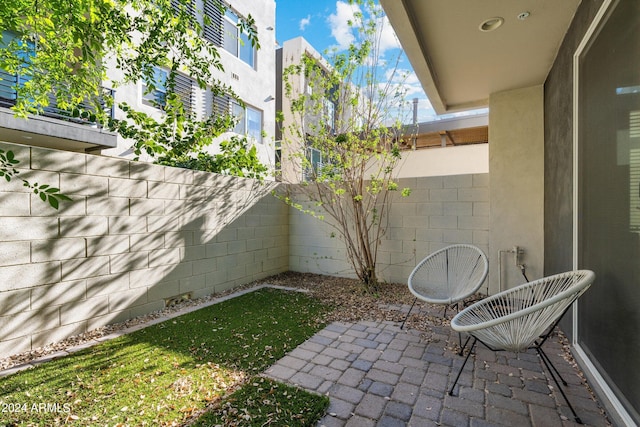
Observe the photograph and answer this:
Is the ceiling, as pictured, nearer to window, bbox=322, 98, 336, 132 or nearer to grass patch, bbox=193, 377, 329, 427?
window, bbox=322, 98, 336, 132

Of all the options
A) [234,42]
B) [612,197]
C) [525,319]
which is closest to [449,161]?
[612,197]

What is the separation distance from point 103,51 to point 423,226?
4.76 metres

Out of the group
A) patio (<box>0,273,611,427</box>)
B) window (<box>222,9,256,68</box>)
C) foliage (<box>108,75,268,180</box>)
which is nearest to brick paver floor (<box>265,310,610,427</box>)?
patio (<box>0,273,611,427</box>)

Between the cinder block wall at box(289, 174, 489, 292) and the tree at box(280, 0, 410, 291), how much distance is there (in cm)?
23

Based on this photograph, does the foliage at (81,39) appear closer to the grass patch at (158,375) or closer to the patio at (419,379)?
the grass patch at (158,375)

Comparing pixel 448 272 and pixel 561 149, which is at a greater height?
pixel 561 149

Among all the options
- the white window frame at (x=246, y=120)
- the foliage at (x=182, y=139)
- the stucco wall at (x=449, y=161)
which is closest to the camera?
the foliage at (x=182, y=139)

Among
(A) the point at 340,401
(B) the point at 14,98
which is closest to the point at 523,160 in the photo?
(A) the point at 340,401

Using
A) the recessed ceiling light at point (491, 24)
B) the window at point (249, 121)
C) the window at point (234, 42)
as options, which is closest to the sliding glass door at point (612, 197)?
the recessed ceiling light at point (491, 24)

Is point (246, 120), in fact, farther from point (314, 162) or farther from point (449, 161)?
point (449, 161)

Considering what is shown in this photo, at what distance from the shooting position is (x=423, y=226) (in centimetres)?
448

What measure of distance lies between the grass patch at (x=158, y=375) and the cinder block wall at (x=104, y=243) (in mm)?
434

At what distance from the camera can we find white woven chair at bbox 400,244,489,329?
3.15 meters

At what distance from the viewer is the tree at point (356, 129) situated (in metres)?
4.02
